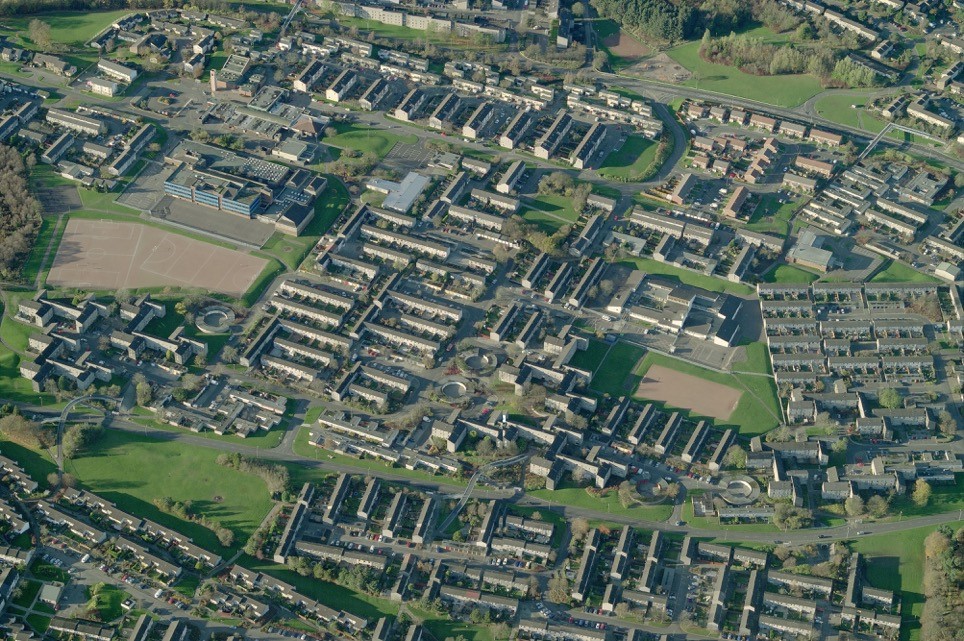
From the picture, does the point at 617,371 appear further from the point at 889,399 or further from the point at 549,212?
the point at 889,399

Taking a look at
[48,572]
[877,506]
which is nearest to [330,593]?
[48,572]

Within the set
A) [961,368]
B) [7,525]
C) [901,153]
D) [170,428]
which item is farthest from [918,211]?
[7,525]

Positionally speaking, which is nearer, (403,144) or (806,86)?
(403,144)

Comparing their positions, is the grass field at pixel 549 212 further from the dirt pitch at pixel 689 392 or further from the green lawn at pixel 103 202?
the green lawn at pixel 103 202

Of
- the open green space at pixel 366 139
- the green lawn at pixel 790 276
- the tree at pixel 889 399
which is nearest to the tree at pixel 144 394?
the open green space at pixel 366 139

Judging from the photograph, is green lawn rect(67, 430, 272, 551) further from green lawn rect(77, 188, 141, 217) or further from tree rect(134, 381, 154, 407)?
green lawn rect(77, 188, 141, 217)

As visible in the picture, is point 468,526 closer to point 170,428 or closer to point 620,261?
point 170,428
